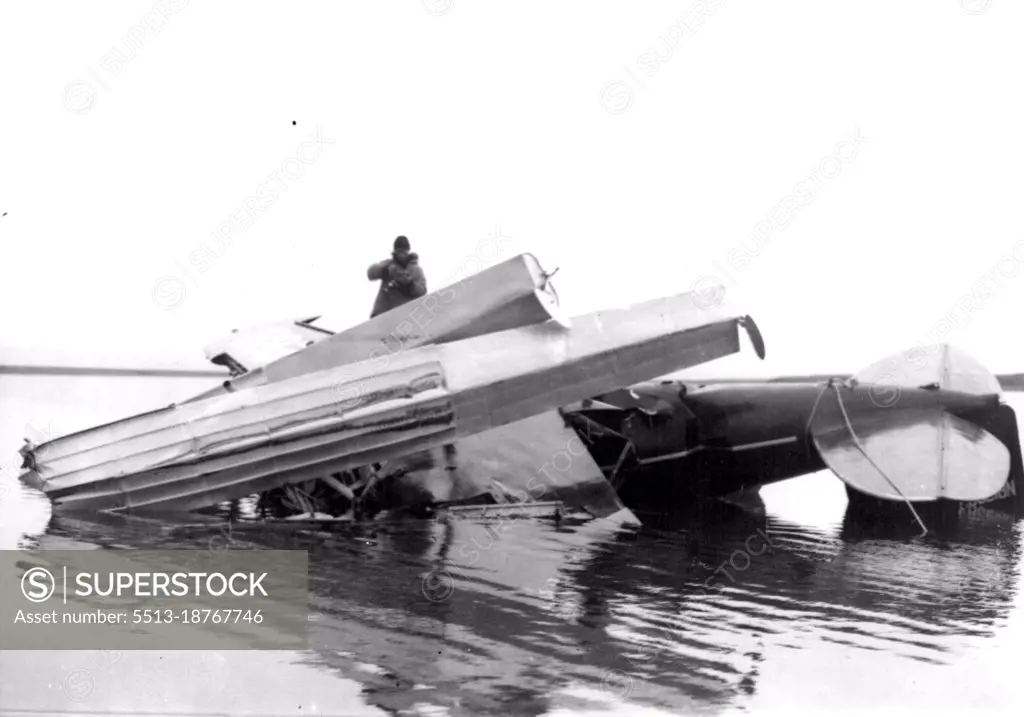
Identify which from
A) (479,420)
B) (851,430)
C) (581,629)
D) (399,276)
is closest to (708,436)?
(851,430)

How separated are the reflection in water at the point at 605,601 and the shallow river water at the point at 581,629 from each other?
1.0 inches

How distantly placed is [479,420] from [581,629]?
3.01 metres

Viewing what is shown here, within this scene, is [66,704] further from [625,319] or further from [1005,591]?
[1005,591]

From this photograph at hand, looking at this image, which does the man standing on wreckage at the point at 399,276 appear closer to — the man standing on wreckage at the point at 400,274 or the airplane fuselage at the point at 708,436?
the man standing on wreckage at the point at 400,274

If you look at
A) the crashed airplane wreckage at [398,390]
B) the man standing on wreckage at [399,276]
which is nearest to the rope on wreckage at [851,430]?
the crashed airplane wreckage at [398,390]

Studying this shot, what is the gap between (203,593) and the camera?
8.67 metres

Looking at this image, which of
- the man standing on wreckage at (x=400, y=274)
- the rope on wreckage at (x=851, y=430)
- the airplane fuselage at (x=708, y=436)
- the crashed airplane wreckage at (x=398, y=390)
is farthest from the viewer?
the airplane fuselage at (x=708, y=436)

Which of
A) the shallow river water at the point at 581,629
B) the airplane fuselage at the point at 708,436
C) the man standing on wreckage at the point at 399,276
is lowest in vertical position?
the shallow river water at the point at 581,629

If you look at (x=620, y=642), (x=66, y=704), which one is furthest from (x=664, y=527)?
(x=66, y=704)

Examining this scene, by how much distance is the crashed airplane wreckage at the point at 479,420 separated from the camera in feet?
34.5

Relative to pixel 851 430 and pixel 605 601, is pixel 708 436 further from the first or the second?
pixel 605 601

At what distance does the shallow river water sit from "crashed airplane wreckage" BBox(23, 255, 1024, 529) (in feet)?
2.13

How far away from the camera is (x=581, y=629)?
8055mm

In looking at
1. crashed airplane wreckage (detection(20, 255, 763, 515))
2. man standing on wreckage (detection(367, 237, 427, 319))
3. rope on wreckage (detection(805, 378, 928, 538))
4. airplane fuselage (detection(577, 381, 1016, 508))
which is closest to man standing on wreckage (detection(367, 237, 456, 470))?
man standing on wreckage (detection(367, 237, 427, 319))
